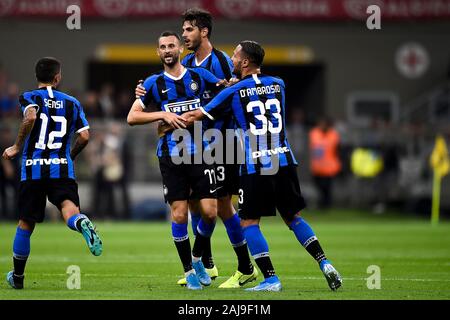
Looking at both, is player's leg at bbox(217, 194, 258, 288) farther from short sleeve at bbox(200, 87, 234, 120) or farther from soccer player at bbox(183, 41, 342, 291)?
short sleeve at bbox(200, 87, 234, 120)

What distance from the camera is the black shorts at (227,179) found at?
36.8ft

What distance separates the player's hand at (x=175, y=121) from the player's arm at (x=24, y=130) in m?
1.32

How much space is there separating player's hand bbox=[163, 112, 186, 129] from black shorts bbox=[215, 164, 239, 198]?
0.95 meters

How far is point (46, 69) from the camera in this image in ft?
34.6

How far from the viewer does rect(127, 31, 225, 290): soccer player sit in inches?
414

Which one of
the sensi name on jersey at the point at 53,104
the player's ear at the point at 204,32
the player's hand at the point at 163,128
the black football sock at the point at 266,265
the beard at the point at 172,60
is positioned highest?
the player's ear at the point at 204,32

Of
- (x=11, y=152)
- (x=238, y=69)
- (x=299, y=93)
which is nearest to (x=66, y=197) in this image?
(x=11, y=152)

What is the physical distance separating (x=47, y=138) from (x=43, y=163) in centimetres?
26

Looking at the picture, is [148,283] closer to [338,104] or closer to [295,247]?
[295,247]

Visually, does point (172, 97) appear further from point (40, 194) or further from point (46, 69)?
point (40, 194)

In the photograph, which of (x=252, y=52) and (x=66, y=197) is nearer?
(x=252, y=52)

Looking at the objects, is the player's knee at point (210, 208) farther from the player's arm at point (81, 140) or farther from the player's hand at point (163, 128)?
the player's arm at point (81, 140)

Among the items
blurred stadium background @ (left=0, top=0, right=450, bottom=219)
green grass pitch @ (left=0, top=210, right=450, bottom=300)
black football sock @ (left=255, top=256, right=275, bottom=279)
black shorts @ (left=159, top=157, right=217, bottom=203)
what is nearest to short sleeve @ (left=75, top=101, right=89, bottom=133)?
black shorts @ (left=159, top=157, right=217, bottom=203)

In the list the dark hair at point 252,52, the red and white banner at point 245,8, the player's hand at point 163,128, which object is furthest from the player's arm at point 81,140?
the red and white banner at point 245,8
